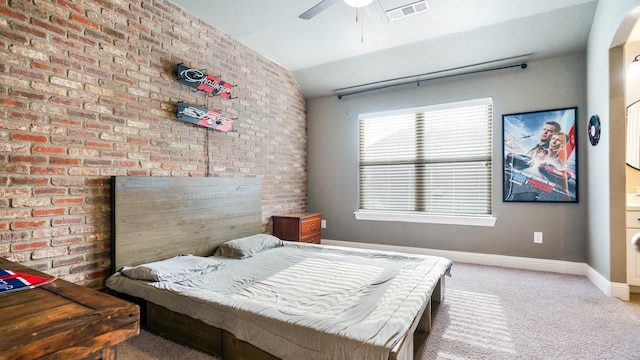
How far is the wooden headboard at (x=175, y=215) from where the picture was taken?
2389mm

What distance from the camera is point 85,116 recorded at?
2270mm

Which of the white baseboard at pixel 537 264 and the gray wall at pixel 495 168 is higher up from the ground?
the gray wall at pixel 495 168

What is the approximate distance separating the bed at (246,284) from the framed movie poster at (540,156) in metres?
1.86

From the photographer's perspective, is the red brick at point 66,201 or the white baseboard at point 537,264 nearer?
the red brick at point 66,201

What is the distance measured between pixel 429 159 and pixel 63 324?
4208 millimetres

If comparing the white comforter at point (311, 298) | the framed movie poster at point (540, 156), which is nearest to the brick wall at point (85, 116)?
the white comforter at point (311, 298)

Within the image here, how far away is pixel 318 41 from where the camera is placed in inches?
146

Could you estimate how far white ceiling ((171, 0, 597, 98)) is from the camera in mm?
3014

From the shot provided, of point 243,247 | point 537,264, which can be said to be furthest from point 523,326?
point 243,247

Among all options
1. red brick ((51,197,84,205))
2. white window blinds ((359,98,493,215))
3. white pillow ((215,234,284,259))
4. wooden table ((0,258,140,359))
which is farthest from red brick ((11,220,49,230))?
white window blinds ((359,98,493,215))

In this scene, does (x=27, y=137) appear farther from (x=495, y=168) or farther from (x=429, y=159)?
(x=495, y=168)

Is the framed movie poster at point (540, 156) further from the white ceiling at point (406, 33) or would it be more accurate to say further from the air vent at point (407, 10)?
the air vent at point (407, 10)

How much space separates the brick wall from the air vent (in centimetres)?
192

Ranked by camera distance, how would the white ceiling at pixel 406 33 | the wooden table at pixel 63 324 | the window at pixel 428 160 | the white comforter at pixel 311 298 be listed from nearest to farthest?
the wooden table at pixel 63 324 → the white comforter at pixel 311 298 → the white ceiling at pixel 406 33 → the window at pixel 428 160
